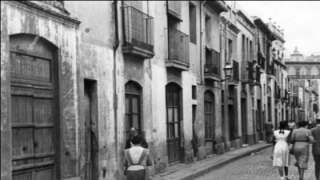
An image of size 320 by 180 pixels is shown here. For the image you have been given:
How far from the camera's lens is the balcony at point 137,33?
12469 mm

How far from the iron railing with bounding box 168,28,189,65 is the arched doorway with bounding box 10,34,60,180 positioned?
7.28 metres

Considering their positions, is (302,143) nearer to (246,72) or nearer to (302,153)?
(302,153)

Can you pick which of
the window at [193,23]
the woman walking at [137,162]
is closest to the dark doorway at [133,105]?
the woman walking at [137,162]

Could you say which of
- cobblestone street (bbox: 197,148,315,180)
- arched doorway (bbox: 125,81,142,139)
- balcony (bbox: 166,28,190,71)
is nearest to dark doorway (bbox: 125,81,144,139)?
arched doorway (bbox: 125,81,142,139)

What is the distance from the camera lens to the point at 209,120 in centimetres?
2178

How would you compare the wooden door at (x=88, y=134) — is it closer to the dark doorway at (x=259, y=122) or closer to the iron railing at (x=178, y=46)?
the iron railing at (x=178, y=46)

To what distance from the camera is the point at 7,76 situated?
306 inches

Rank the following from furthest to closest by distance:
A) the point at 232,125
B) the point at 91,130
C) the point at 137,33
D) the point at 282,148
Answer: the point at 232,125 → the point at 137,33 → the point at 282,148 → the point at 91,130

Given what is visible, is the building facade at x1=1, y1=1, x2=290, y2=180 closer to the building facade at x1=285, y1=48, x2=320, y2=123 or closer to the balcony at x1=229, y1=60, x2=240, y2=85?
the balcony at x1=229, y1=60, x2=240, y2=85

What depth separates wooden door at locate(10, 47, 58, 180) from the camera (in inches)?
325

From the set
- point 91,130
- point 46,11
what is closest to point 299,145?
point 91,130

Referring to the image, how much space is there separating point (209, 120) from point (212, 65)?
2.39m

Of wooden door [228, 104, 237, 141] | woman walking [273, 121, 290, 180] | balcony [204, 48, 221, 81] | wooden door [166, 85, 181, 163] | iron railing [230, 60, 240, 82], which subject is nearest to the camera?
woman walking [273, 121, 290, 180]

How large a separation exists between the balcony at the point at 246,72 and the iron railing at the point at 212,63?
22.1ft
